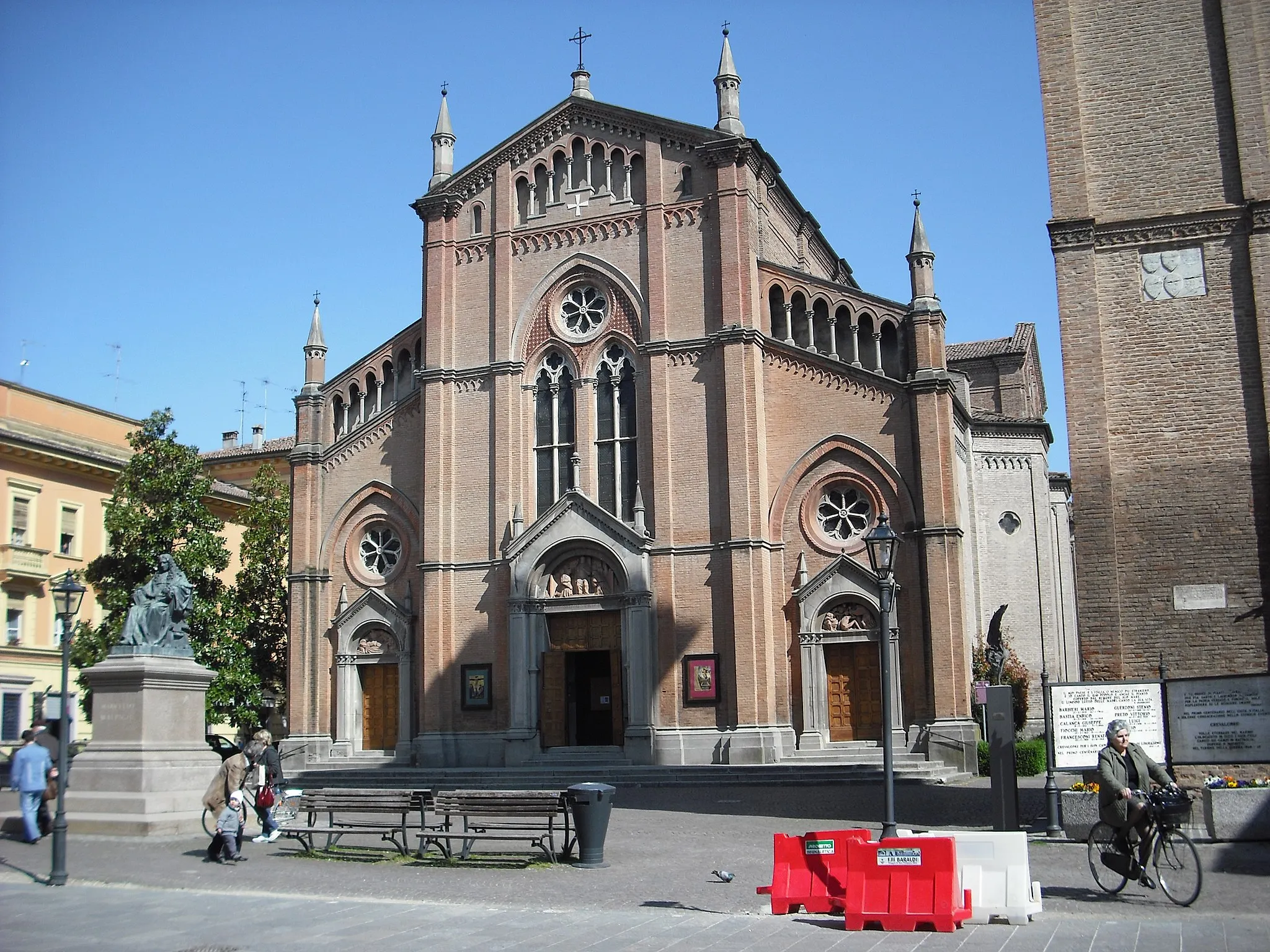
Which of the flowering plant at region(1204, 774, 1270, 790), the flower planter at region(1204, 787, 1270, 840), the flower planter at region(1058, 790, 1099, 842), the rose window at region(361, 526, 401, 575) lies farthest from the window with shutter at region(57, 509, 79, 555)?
the flower planter at region(1204, 787, 1270, 840)

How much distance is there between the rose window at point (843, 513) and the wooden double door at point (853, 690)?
2814 millimetres

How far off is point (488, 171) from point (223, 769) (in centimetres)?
2377

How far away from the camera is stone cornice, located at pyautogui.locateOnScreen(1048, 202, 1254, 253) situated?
19.8 m

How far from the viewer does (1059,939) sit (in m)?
10.6

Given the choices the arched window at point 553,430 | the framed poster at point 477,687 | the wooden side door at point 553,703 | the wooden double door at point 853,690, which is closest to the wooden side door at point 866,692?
the wooden double door at point 853,690

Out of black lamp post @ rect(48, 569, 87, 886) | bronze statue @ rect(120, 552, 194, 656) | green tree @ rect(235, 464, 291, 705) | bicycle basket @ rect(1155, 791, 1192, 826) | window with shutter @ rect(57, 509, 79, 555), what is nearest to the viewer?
bicycle basket @ rect(1155, 791, 1192, 826)

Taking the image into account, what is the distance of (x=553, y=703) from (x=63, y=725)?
1889 centimetres

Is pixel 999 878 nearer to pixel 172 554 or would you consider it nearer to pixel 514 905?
pixel 514 905

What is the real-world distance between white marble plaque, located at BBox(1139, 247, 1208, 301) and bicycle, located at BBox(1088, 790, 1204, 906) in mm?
9988

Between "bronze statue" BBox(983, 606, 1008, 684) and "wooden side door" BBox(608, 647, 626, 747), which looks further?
"wooden side door" BBox(608, 647, 626, 747)

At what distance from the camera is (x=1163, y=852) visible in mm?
12539

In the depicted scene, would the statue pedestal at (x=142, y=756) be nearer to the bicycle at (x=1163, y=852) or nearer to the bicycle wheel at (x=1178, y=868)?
the bicycle at (x=1163, y=852)

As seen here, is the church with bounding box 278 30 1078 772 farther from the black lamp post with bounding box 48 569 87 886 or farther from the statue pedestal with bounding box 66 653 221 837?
the black lamp post with bounding box 48 569 87 886

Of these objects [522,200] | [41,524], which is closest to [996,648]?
[522,200]
